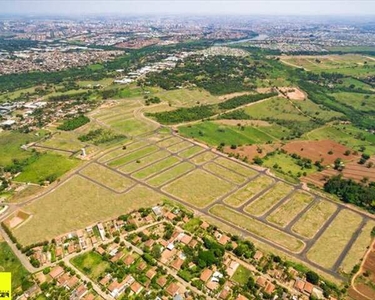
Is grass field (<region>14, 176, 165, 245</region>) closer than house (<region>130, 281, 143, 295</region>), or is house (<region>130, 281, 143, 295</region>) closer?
house (<region>130, 281, 143, 295</region>)

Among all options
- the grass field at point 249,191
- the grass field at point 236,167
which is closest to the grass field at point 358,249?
the grass field at point 249,191

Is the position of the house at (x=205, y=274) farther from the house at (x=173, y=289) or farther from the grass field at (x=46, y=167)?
the grass field at (x=46, y=167)

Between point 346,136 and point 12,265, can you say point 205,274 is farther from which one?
point 346,136

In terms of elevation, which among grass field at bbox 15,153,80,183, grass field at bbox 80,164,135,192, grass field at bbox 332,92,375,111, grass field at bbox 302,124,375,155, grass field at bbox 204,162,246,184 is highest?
grass field at bbox 80,164,135,192

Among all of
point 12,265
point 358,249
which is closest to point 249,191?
point 358,249

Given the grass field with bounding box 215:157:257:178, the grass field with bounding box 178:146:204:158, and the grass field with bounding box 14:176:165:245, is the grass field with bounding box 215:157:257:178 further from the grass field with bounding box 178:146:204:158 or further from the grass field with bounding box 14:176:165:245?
the grass field with bounding box 14:176:165:245

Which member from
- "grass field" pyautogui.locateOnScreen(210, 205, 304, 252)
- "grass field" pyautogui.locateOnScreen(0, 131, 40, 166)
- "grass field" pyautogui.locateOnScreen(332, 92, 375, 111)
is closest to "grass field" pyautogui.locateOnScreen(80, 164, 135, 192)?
"grass field" pyautogui.locateOnScreen(210, 205, 304, 252)
